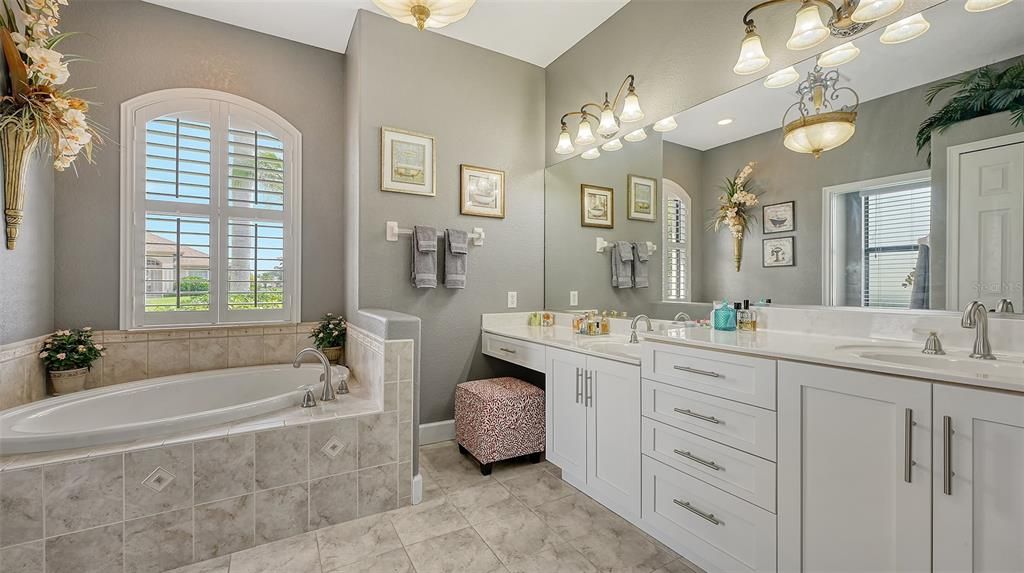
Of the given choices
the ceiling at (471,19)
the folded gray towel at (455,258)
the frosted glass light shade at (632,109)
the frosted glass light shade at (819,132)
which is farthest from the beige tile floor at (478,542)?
the ceiling at (471,19)

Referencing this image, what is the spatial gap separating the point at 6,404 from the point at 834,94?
390 cm

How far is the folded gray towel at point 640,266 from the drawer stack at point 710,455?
882mm

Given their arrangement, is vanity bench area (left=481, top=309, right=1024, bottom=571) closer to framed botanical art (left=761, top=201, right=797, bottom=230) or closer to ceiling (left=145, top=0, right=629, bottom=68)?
framed botanical art (left=761, top=201, right=797, bottom=230)

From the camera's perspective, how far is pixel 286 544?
1.85 m

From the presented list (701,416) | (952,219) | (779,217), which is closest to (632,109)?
(779,217)

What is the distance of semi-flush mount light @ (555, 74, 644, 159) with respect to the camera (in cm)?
253

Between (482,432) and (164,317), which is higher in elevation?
(164,317)

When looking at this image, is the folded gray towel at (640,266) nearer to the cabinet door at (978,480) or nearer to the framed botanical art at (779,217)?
the framed botanical art at (779,217)

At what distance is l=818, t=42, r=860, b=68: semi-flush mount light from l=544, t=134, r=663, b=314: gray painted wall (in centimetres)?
86

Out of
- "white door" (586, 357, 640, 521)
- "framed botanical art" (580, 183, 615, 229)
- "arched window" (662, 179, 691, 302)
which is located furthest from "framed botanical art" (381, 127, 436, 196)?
"white door" (586, 357, 640, 521)

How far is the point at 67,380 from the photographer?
2.31m

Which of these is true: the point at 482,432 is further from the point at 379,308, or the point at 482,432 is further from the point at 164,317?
the point at 164,317

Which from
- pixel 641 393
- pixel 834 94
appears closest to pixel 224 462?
pixel 641 393

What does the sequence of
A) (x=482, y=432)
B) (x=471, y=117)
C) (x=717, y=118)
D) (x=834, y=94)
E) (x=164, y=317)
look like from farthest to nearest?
(x=471, y=117) < (x=164, y=317) < (x=482, y=432) < (x=717, y=118) < (x=834, y=94)
